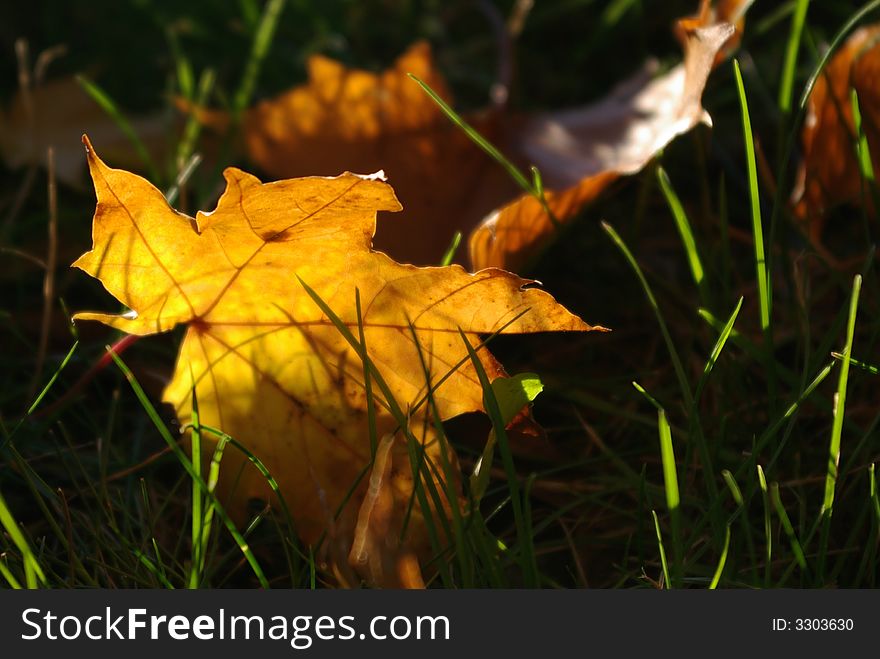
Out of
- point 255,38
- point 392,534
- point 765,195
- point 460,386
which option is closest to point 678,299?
point 765,195

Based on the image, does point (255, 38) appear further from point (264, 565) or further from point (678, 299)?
point (264, 565)

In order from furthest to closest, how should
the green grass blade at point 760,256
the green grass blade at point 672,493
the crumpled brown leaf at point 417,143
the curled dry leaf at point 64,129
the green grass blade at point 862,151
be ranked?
the curled dry leaf at point 64,129 → the crumpled brown leaf at point 417,143 → the green grass blade at point 862,151 → the green grass blade at point 760,256 → the green grass blade at point 672,493

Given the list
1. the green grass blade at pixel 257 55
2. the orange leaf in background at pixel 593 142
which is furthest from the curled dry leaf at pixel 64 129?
the orange leaf in background at pixel 593 142

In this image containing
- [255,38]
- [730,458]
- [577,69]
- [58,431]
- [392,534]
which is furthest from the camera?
[577,69]

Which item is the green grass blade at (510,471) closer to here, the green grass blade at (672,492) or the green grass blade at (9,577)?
the green grass blade at (672,492)

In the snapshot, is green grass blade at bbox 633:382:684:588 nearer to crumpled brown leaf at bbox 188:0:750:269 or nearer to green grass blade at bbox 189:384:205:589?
green grass blade at bbox 189:384:205:589
